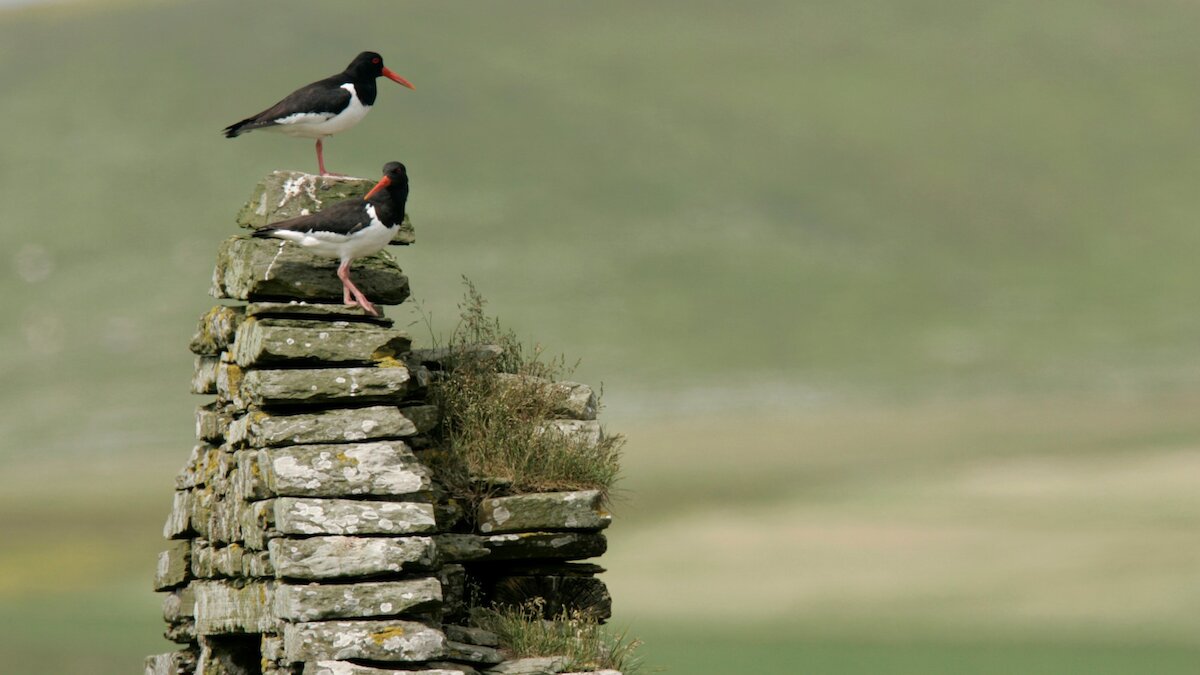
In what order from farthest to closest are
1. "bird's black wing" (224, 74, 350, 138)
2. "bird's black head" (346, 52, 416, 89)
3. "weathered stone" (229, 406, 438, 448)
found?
"bird's black head" (346, 52, 416, 89) → "bird's black wing" (224, 74, 350, 138) → "weathered stone" (229, 406, 438, 448)

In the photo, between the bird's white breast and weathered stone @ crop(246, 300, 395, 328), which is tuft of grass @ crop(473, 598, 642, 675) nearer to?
weathered stone @ crop(246, 300, 395, 328)

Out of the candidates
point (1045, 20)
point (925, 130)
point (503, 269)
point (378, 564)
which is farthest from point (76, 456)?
point (1045, 20)

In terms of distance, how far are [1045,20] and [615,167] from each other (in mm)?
22383

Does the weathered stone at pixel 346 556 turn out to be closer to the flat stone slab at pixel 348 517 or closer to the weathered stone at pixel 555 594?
the flat stone slab at pixel 348 517

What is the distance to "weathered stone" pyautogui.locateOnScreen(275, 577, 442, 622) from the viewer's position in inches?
557

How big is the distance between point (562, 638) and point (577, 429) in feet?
7.67

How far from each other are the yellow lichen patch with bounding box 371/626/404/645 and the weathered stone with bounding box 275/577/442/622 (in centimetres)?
14

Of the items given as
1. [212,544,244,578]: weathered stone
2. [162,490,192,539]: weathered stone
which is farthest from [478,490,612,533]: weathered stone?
[162,490,192,539]: weathered stone

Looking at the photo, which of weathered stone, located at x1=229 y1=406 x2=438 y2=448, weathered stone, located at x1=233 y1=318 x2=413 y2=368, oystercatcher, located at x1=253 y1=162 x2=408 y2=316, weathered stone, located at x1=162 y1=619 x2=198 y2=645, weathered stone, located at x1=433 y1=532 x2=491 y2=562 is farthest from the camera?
weathered stone, located at x1=162 y1=619 x2=198 y2=645

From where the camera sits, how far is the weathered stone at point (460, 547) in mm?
15805

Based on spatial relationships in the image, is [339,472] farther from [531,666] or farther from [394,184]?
[394,184]

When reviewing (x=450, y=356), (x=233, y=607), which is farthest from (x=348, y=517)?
(x=450, y=356)

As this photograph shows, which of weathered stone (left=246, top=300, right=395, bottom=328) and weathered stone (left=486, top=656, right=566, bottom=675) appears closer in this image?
weathered stone (left=486, top=656, right=566, bottom=675)

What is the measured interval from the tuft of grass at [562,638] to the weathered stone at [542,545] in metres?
0.46
